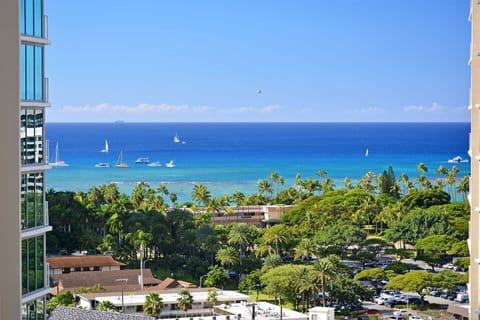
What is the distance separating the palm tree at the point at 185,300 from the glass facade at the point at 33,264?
14898 millimetres

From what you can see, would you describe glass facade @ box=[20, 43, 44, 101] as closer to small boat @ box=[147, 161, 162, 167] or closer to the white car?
the white car

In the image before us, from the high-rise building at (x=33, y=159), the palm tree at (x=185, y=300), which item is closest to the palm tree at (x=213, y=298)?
the palm tree at (x=185, y=300)

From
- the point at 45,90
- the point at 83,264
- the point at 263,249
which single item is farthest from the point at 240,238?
the point at 45,90

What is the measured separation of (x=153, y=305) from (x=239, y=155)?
67826mm

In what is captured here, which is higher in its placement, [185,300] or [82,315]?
[82,315]

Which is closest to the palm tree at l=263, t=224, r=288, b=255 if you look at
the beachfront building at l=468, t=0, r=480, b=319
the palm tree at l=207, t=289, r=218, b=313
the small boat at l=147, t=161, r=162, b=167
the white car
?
the white car

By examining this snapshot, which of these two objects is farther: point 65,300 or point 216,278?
point 216,278

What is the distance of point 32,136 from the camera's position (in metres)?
5.87

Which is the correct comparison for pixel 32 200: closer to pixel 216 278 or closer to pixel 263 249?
pixel 216 278

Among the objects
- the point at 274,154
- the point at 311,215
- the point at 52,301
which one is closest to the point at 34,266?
the point at 52,301

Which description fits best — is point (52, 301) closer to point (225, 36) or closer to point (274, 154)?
point (225, 36)

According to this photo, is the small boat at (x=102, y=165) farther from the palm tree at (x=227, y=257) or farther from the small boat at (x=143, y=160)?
the palm tree at (x=227, y=257)

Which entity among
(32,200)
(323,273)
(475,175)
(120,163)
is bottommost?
(323,273)

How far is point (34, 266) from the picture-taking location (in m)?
5.69
